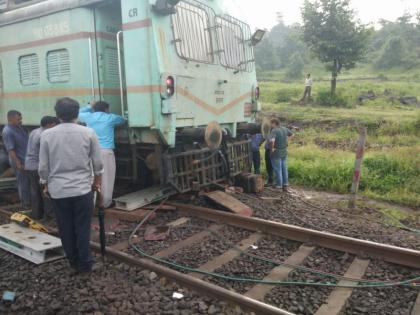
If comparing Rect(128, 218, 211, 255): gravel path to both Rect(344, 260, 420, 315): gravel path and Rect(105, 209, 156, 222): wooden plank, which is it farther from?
Rect(344, 260, 420, 315): gravel path

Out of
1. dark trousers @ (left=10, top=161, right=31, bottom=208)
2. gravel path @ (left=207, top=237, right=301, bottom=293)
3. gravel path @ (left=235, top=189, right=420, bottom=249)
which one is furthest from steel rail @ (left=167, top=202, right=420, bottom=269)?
dark trousers @ (left=10, top=161, right=31, bottom=208)

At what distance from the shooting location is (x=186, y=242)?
16.4 feet

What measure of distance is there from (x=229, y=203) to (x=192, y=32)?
266cm

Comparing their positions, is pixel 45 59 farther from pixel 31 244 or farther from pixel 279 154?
pixel 279 154

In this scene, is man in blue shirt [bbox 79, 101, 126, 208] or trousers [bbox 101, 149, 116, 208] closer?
man in blue shirt [bbox 79, 101, 126, 208]

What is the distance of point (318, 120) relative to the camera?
52.1 ft

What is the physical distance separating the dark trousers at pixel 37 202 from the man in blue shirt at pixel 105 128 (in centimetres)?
90

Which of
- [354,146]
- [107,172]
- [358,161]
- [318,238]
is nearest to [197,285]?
[318,238]

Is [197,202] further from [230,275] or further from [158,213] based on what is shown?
[230,275]

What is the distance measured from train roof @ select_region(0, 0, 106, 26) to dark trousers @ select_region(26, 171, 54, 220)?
2567 millimetres

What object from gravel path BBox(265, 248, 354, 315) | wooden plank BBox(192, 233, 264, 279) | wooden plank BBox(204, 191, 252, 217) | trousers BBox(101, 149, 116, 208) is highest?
trousers BBox(101, 149, 116, 208)

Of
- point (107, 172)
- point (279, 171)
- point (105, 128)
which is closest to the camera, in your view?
point (105, 128)

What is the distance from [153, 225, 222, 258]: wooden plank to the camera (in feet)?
15.4

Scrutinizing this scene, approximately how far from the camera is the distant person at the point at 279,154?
8.41 metres
